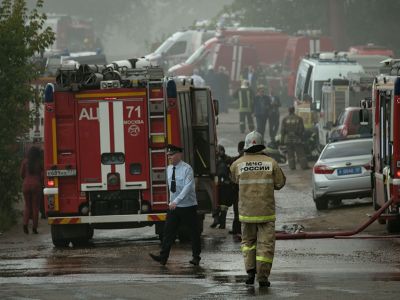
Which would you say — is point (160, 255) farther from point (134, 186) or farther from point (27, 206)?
point (27, 206)

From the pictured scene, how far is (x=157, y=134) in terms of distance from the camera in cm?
2194

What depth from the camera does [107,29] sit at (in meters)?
118

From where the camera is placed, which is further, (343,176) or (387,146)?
(343,176)


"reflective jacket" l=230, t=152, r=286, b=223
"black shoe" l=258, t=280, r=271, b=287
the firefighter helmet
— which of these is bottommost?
"black shoe" l=258, t=280, r=271, b=287

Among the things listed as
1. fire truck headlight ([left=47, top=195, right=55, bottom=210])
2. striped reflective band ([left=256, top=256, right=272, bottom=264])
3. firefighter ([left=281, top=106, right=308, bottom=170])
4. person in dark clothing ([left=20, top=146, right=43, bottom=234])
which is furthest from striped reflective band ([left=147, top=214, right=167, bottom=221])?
firefighter ([left=281, top=106, right=308, bottom=170])

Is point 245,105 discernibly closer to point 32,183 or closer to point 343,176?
point 343,176

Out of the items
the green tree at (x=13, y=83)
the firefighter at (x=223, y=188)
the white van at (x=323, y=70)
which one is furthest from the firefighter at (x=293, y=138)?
the firefighter at (x=223, y=188)

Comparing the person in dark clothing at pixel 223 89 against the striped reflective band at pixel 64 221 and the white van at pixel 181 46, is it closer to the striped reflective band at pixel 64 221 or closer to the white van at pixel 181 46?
the white van at pixel 181 46

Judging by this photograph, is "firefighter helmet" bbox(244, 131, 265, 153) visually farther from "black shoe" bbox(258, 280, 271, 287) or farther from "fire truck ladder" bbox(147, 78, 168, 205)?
"fire truck ladder" bbox(147, 78, 168, 205)

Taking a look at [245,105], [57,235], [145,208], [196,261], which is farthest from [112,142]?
[245,105]

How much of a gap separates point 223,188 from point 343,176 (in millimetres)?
5184

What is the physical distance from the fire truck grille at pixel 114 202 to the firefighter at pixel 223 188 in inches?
107

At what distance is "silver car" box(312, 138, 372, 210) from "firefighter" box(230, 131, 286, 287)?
1269 cm

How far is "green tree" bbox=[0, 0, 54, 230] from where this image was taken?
2755 cm
